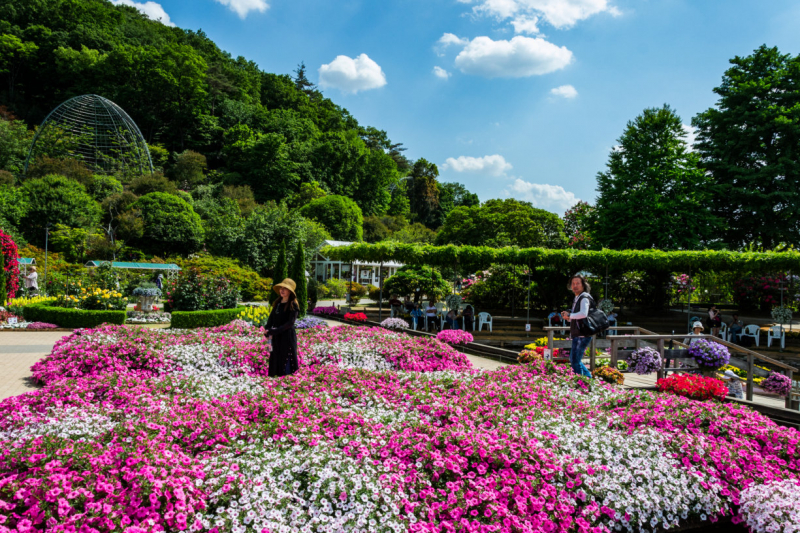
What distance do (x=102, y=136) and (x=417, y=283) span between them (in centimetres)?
3537

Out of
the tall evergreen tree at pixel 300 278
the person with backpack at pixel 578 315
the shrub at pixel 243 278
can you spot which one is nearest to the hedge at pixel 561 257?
the tall evergreen tree at pixel 300 278

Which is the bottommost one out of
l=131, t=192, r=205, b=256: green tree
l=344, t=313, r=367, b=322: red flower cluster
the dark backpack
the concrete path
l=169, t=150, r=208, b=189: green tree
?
the concrete path

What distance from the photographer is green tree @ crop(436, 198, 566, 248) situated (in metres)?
37.2

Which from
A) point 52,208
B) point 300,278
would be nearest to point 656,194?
point 300,278

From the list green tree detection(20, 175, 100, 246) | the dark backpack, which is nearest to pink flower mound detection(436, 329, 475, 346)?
the dark backpack

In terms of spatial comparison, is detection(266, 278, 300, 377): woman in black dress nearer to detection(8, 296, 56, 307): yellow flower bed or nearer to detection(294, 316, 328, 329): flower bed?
detection(294, 316, 328, 329): flower bed

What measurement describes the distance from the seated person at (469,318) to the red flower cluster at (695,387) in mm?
9054

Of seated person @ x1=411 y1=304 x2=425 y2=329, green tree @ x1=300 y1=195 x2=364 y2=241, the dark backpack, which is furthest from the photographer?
green tree @ x1=300 y1=195 x2=364 y2=241

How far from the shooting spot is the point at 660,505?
3283 millimetres

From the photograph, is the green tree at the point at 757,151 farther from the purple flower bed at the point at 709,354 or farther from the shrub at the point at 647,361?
the shrub at the point at 647,361

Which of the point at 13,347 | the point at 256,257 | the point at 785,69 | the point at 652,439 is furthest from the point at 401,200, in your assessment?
the point at 652,439

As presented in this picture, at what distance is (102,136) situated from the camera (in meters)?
39.6

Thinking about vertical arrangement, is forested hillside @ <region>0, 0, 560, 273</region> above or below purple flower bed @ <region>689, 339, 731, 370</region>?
above

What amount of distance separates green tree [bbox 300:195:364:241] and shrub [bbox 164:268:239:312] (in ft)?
93.0
